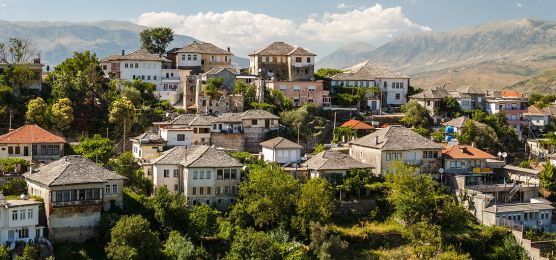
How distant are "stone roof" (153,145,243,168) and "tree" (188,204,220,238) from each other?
4.86 meters

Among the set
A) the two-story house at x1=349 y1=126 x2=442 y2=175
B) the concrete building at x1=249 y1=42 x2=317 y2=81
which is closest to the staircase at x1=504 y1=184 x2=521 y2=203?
the two-story house at x1=349 y1=126 x2=442 y2=175

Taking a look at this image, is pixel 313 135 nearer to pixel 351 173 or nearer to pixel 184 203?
pixel 351 173

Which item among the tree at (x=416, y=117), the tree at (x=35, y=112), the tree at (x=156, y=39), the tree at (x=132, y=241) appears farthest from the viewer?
the tree at (x=156, y=39)

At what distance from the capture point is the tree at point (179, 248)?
43844mm

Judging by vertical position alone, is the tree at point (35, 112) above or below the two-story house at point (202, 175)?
above

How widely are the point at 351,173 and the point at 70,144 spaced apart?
83.9 ft

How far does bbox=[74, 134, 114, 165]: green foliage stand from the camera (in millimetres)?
55281

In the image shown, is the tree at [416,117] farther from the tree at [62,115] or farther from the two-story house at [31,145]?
the two-story house at [31,145]

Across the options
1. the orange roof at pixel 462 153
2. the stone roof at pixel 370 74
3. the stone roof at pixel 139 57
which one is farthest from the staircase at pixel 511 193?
the stone roof at pixel 139 57

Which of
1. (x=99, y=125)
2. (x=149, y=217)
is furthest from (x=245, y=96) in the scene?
(x=149, y=217)

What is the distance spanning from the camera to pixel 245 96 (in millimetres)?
72688

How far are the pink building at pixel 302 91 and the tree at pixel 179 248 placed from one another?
33.8m

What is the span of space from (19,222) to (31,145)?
13402 millimetres

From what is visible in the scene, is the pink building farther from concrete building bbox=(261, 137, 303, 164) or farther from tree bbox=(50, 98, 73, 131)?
tree bbox=(50, 98, 73, 131)
